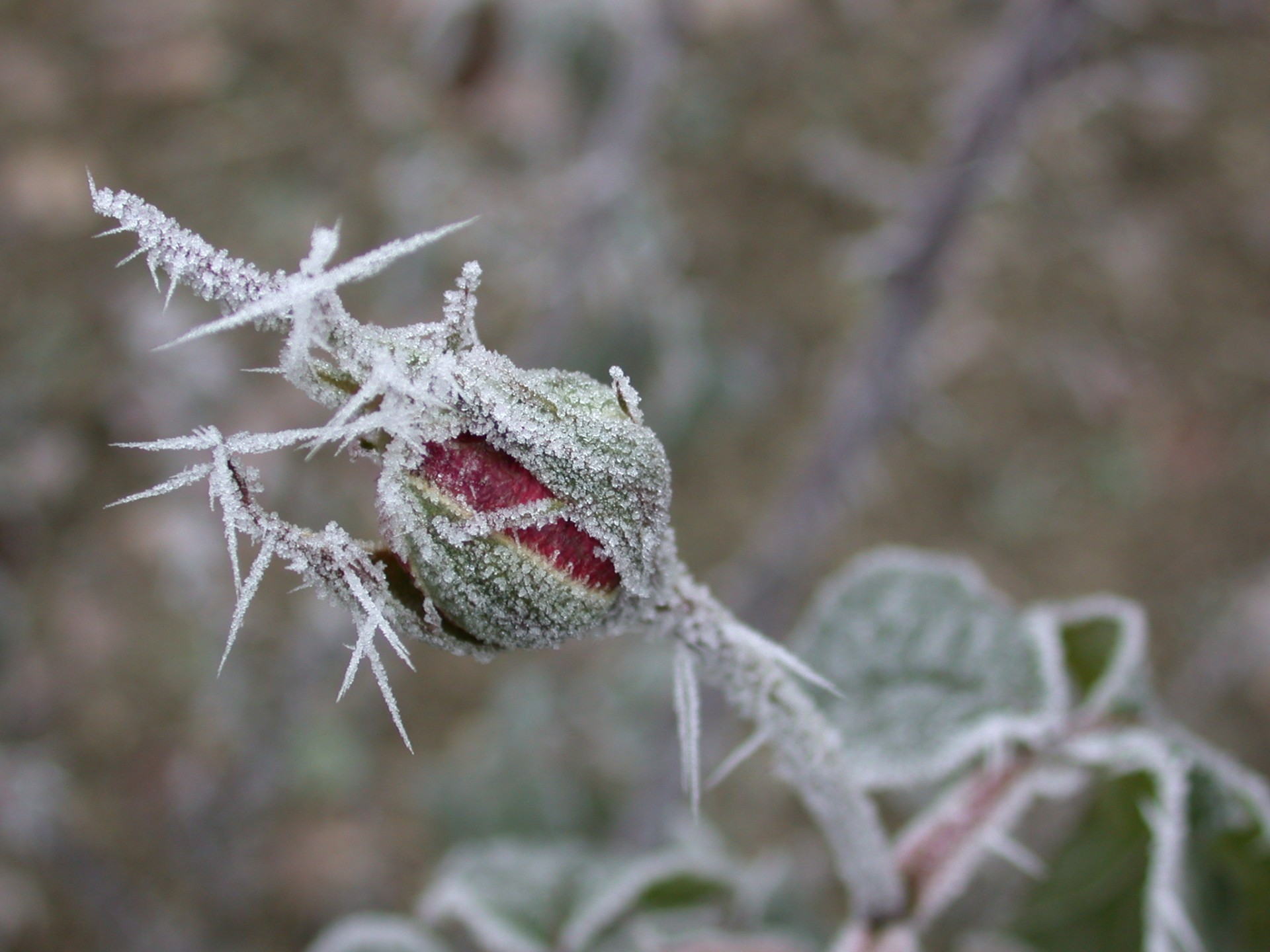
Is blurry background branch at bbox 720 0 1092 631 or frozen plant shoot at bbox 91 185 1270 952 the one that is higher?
blurry background branch at bbox 720 0 1092 631

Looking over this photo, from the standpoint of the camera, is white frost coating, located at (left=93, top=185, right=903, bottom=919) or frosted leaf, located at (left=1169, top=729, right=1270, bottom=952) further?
frosted leaf, located at (left=1169, top=729, right=1270, bottom=952)

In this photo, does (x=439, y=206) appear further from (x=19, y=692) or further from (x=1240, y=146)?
(x=1240, y=146)

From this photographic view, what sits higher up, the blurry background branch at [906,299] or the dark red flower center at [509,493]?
the blurry background branch at [906,299]

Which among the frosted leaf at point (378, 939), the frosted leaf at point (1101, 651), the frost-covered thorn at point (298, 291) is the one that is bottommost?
the frosted leaf at point (378, 939)

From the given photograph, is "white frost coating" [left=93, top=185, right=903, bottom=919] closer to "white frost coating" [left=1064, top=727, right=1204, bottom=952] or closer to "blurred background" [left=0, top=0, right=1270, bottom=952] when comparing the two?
"white frost coating" [left=1064, top=727, right=1204, bottom=952]

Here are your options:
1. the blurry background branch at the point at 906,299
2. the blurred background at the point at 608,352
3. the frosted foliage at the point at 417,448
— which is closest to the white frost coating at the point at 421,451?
the frosted foliage at the point at 417,448

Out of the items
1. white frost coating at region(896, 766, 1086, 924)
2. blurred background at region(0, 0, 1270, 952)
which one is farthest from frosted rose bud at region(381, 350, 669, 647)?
blurred background at region(0, 0, 1270, 952)

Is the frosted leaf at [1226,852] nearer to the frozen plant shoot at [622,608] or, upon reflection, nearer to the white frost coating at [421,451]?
the frozen plant shoot at [622,608]

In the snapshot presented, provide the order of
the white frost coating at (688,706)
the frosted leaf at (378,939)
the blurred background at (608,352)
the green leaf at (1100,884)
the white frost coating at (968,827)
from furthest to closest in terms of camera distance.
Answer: the blurred background at (608,352)
the frosted leaf at (378,939)
the green leaf at (1100,884)
the white frost coating at (968,827)
the white frost coating at (688,706)

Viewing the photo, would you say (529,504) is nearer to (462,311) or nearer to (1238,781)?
(462,311)
